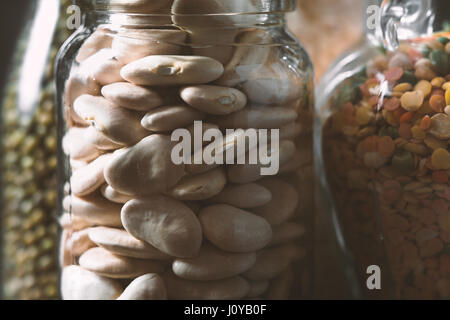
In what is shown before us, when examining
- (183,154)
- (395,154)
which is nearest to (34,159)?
(183,154)

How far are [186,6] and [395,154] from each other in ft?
0.61

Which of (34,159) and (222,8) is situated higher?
(222,8)

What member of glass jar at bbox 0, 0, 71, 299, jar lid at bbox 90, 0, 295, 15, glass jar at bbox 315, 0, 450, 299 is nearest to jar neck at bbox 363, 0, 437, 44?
glass jar at bbox 315, 0, 450, 299

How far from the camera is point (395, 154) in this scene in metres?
0.42

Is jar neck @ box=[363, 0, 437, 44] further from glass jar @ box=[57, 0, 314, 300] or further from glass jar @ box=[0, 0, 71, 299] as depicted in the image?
glass jar @ box=[0, 0, 71, 299]

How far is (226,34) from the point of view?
406mm

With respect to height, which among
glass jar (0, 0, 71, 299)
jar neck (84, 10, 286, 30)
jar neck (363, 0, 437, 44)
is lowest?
glass jar (0, 0, 71, 299)

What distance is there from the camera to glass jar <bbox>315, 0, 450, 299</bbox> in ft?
1.34

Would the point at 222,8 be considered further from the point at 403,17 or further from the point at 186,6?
the point at 403,17

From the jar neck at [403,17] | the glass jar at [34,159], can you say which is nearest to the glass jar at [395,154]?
the jar neck at [403,17]

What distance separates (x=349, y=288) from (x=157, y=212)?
0.86ft

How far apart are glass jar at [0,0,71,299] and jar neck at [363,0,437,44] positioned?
295mm

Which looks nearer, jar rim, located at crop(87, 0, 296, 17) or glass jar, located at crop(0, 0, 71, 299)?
jar rim, located at crop(87, 0, 296, 17)

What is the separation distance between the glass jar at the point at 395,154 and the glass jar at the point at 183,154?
5cm
